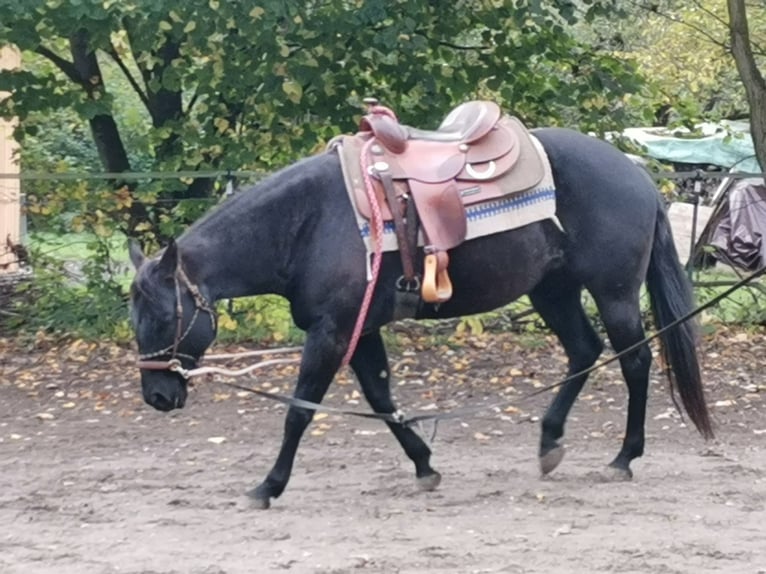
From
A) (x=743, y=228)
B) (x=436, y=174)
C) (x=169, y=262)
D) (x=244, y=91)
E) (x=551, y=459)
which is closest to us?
(x=169, y=262)

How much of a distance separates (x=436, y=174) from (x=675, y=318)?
4.66 feet

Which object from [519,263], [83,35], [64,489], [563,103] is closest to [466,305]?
[519,263]

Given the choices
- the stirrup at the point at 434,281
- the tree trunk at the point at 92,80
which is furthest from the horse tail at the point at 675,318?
the tree trunk at the point at 92,80

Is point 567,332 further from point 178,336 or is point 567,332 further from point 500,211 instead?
point 178,336

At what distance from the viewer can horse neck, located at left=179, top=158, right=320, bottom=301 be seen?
Answer: 17.6 ft

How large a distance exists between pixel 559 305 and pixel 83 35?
4.58m

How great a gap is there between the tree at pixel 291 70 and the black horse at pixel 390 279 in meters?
2.92

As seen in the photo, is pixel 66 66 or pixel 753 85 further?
pixel 753 85

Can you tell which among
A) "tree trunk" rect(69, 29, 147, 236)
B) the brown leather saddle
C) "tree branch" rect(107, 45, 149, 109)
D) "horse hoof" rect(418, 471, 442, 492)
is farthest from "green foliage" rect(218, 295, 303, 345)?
the brown leather saddle

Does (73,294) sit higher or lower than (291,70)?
lower

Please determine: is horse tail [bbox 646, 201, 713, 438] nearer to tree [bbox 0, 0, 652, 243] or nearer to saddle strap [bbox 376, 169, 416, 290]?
saddle strap [bbox 376, 169, 416, 290]

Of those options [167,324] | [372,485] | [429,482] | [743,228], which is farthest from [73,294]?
[743,228]

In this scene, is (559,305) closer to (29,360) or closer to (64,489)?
(64,489)

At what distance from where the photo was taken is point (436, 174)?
5.43 metres
